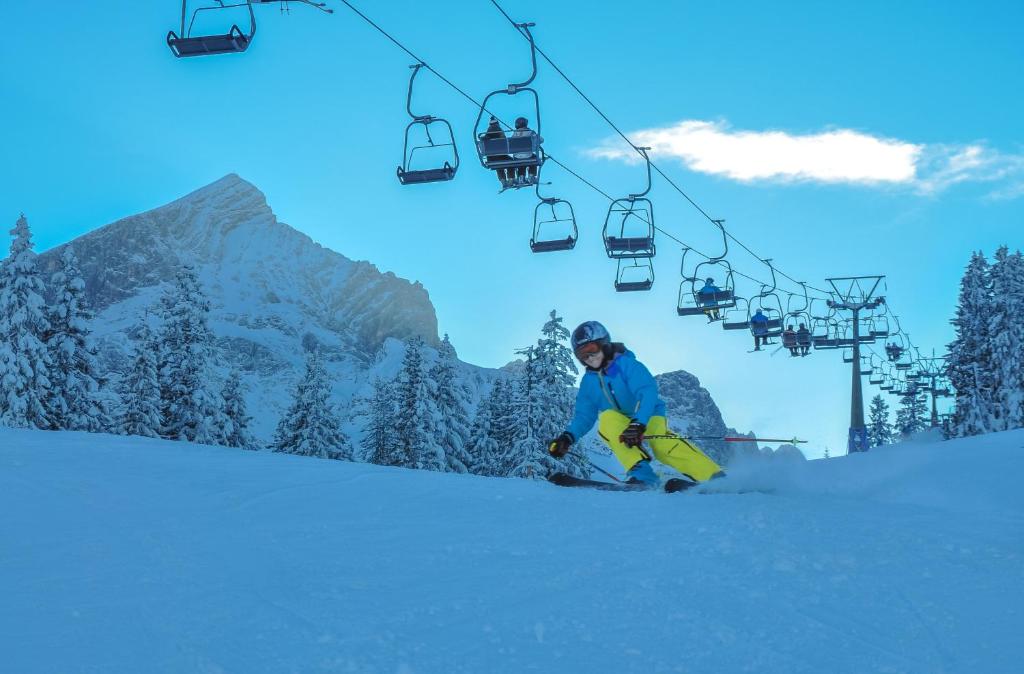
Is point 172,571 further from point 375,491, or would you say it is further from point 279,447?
point 279,447

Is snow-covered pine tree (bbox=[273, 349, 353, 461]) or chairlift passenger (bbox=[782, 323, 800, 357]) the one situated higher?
chairlift passenger (bbox=[782, 323, 800, 357])

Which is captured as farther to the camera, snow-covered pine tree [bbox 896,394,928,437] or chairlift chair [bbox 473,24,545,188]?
snow-covered pine tree [bbox 896,394,928,437]

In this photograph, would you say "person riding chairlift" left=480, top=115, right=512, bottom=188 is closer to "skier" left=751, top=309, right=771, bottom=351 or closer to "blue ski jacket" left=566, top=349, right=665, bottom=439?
"blue ski jacket" left=566, top=349, right=665, bottom=439

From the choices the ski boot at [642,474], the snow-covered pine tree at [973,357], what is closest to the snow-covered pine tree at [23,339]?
the ski boot at [642,474]

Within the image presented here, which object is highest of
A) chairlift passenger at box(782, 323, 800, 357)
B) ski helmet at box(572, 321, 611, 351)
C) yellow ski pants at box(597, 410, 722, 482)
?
chairlift passenger at box(782, 323, 800, 357)

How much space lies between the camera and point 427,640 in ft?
10.3

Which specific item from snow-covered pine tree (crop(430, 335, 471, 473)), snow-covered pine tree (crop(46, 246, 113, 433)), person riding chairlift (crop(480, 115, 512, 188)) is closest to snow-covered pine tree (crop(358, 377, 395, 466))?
snow-covered pine tree (crop(430, 335, 471, 473))

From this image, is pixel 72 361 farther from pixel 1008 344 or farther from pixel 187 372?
pixel 1008 344

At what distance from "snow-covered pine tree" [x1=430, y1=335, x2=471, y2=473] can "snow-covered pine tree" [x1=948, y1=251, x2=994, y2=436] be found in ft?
73.7

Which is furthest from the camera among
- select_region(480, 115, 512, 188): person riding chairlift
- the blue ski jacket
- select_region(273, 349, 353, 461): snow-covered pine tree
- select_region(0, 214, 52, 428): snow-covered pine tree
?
select_region(273, 349, 353, 461): snow-covered pine tree

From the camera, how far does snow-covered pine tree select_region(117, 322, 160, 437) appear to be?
3011cm

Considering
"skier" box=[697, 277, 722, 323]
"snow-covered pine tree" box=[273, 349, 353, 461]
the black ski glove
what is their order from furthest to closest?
"snow-covered pine tree" box=[273, 349, 353, 461] → "skier" box=[697, 277, 722, 323] → the black ski glove

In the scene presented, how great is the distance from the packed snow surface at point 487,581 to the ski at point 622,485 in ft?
3.18

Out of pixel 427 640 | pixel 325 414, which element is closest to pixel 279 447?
pixel 325 414
